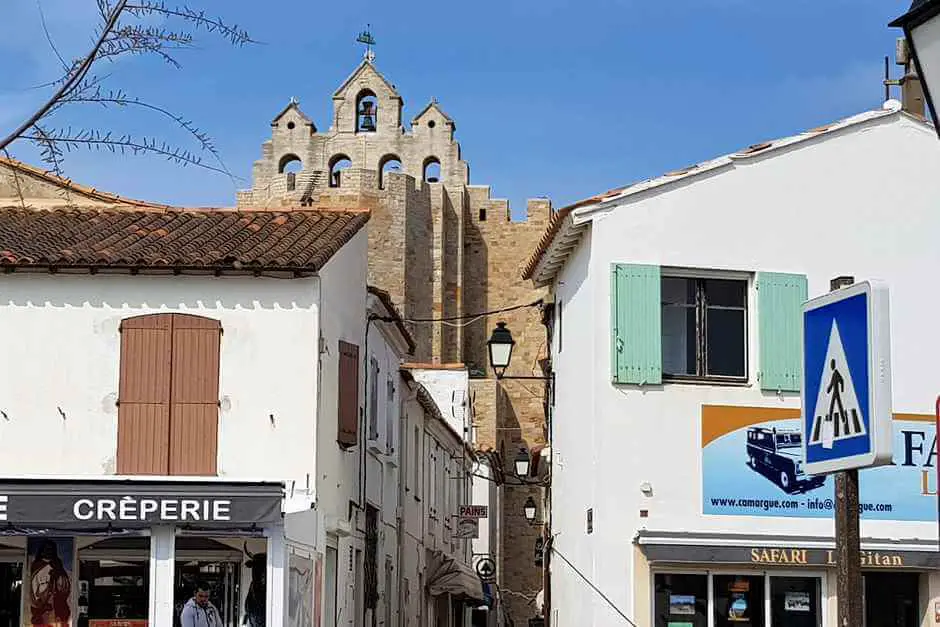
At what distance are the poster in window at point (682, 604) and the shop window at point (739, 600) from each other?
280 millimetres

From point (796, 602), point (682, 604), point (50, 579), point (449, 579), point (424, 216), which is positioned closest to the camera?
point (50, 579)

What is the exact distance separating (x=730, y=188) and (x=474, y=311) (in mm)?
58990

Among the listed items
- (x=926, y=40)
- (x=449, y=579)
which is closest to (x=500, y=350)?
(x=449, y=579)

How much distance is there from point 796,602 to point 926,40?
14.4 m

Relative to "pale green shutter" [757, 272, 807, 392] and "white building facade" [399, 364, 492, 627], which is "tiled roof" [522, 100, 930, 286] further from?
"white building facade" [399, 364, 492, 627]

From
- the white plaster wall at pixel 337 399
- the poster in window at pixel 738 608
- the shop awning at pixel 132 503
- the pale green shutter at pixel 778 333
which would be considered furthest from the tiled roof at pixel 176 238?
the poster in window at pixel 738 608

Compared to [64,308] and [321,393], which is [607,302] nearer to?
[321,393]

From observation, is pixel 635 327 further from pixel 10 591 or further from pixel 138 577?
pixel 10 591

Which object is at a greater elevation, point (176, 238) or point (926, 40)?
point (176, 238)

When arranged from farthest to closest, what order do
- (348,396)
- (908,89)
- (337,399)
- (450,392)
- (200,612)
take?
(450,392) < (908,89) < (348,396) < (337,399) < (200,612)

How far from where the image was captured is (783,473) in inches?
702

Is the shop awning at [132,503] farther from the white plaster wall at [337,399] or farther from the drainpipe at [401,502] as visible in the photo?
the drainpipe at [401,502]

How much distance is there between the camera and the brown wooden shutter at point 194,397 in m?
17.5

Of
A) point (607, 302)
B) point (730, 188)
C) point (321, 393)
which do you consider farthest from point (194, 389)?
point (730, 188)
